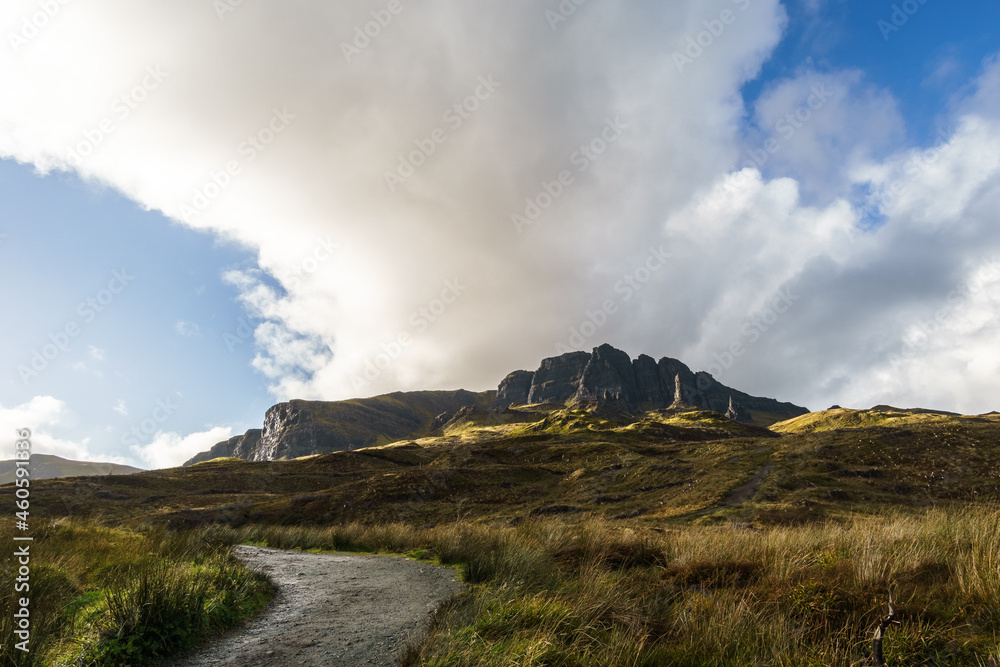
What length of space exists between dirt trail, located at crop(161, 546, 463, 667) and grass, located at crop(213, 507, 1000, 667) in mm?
786

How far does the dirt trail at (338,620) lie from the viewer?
535 cm

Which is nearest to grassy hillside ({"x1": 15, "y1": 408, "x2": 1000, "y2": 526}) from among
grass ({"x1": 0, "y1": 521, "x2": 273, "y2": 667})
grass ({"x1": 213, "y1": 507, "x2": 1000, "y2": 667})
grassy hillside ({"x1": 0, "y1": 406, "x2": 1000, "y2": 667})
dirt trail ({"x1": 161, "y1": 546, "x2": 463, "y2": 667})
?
grassy hillside ({"x1": 0, "y1": 406, "x2": 1000, "y2": 667})

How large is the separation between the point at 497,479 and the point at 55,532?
4216cm

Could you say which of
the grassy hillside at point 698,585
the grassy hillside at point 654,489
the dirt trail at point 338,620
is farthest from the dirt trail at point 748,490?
the dirt trail at point 338,620

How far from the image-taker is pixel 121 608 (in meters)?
5.46

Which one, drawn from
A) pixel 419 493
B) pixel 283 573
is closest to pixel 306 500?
pixel 419 493

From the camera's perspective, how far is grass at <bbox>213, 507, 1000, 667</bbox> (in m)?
4.43

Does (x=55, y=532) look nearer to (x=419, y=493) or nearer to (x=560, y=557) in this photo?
(x=560, y=557)

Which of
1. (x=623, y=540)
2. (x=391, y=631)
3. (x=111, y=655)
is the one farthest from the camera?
(x=623, y=540)

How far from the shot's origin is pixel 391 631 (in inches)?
244

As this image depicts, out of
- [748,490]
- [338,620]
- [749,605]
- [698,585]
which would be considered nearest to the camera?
[749,605]

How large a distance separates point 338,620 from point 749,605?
19.0 ft

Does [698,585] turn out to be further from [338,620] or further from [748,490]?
[748,490]

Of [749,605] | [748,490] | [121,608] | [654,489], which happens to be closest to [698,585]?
[749,605]
